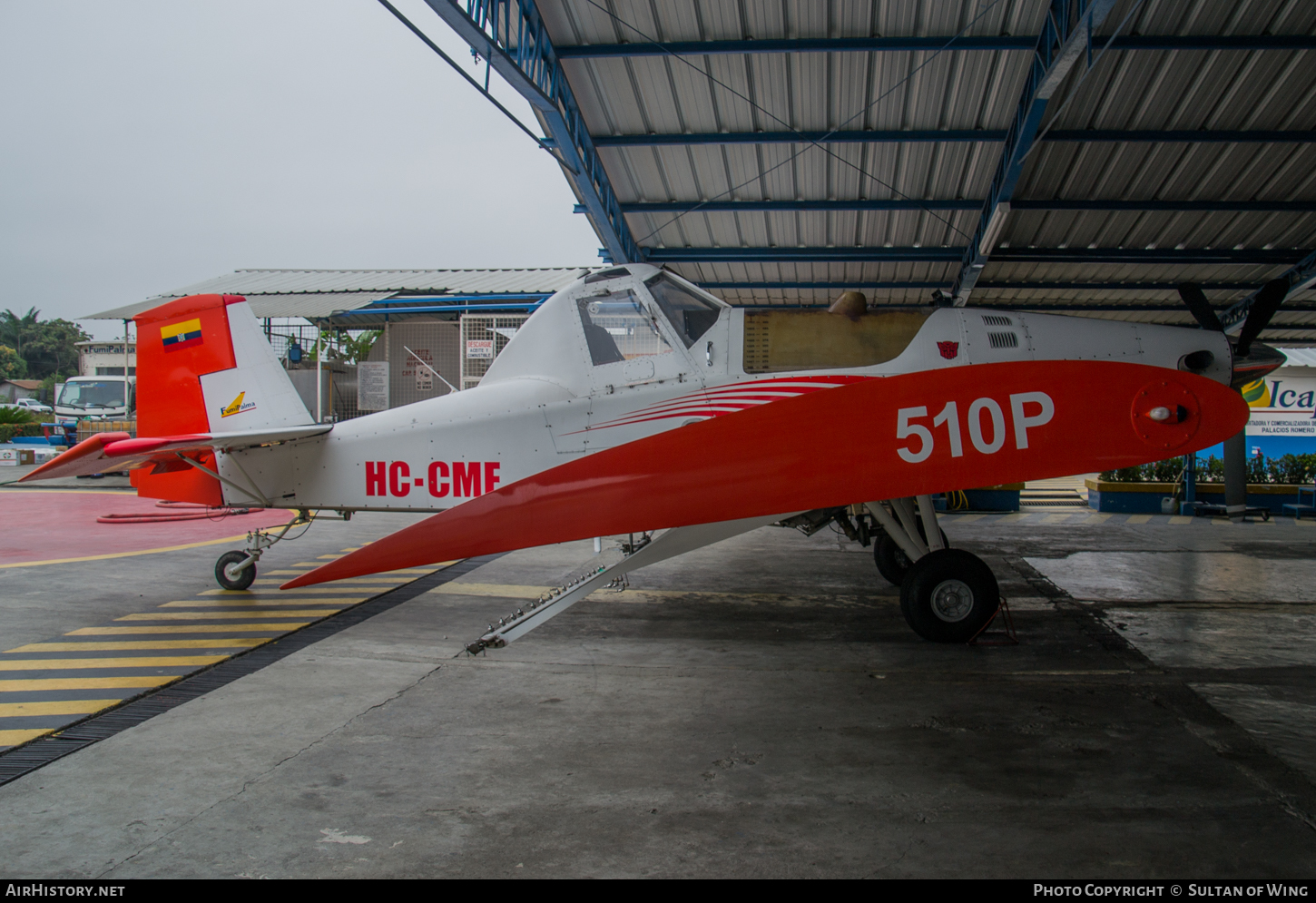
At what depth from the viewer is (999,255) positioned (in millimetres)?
12906

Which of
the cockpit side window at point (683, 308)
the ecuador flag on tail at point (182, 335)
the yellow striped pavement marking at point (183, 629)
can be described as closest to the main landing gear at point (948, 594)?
the cockpit side window at point (683, 308)

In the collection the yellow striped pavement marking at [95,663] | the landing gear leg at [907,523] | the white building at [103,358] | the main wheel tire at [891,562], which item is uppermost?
the white building at [103,358]

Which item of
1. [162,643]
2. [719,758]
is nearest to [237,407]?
[162,643]

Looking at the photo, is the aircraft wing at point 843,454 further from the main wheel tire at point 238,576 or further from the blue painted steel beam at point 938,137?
the blue painted steel beam at point 938,137

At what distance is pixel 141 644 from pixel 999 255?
13.3 metres

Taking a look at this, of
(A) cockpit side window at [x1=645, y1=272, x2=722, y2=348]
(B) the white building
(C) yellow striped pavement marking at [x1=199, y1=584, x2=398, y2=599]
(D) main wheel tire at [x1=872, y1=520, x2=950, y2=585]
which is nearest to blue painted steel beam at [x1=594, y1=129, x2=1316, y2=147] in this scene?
(D) main wheel tire at [x1=872, y1=520, x2=950, y2=585]

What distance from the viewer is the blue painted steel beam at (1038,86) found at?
23.8ft

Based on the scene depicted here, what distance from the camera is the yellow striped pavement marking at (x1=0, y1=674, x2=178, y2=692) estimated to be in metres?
4.79

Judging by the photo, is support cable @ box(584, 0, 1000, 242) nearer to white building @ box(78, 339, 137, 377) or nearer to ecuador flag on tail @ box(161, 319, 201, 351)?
ecuador flag on tail @ box(161, 319, 201, 351)

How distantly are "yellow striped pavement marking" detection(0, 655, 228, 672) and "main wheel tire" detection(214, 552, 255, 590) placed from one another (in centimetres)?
223

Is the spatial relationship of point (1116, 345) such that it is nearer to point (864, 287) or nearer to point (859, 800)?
point (859, 800)

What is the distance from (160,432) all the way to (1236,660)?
954 cm

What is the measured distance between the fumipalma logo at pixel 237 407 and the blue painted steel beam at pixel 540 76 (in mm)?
4184
